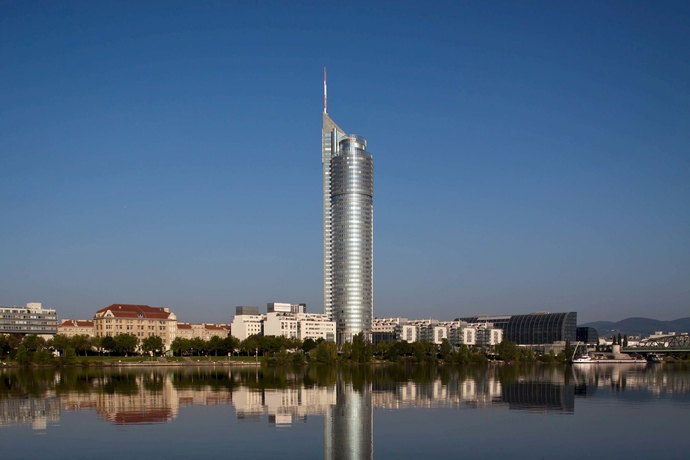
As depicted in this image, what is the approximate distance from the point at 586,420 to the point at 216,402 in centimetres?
2579

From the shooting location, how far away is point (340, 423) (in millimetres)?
41812

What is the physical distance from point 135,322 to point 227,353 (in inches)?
1106

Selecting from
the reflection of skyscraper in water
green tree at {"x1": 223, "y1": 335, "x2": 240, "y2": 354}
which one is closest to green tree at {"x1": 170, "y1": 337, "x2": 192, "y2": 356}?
green tree at {"x1": 223, "y1": 335, "x2": 240, "y2": 354}

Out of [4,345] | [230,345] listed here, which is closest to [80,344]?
[4,345]

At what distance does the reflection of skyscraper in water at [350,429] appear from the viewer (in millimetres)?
32781

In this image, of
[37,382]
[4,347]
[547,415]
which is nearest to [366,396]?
[547,415]

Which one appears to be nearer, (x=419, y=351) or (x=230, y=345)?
(x=419, y=351)

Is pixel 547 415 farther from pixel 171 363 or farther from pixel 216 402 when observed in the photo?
pixel 171 363

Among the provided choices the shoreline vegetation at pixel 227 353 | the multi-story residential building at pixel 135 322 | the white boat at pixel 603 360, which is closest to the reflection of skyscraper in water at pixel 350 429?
the shoreline vegetation at pixel 227 353

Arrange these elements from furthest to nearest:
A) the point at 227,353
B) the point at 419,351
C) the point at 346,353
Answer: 1. the point at 227,353
2. the point at 346,353
3. the point at 419,351

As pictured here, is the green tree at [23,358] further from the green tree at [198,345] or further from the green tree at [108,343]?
the green tree at [198,345]

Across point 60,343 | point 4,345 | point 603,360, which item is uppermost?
point 60,343

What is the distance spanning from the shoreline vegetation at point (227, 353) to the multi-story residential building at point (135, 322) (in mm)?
9426

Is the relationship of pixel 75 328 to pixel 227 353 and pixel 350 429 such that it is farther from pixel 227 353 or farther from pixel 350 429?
pixel 350 429
